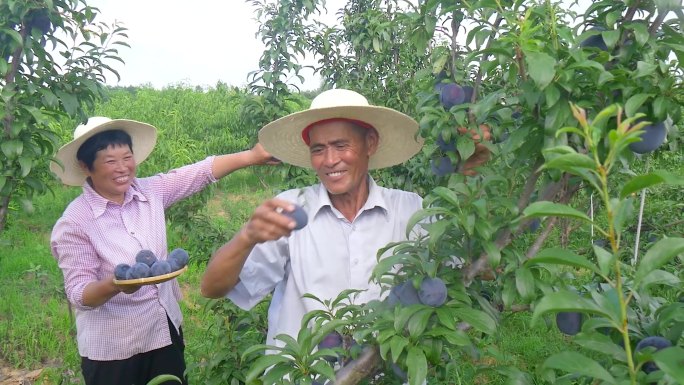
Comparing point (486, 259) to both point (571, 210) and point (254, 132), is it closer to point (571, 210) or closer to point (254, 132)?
point (571, 210)

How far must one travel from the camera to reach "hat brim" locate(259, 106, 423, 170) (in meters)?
1.75

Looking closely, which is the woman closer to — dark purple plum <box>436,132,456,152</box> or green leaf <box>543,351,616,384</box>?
dark purple plum <box>436,132,456,152</box>

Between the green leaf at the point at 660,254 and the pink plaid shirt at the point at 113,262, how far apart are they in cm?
195

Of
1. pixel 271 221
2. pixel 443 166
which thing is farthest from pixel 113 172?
pixel 443 166

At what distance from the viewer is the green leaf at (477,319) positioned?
1.13 meters

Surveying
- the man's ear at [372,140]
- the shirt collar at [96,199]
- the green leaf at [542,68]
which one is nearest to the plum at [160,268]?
the shirt collar at [96,199]

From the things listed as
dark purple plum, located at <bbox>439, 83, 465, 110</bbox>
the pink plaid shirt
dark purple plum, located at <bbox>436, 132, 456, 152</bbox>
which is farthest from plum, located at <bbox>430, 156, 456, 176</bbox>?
the pink plaid shirt

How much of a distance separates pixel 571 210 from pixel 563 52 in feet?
1.47

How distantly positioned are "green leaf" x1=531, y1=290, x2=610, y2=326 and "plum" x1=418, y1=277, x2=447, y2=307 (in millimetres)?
345

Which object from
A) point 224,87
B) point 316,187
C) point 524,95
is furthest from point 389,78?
point 224,87

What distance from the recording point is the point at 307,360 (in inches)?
46.9

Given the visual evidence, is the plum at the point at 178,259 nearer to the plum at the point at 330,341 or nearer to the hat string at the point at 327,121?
the hat string at the point at 327,121

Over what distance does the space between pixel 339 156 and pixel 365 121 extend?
0.58ft

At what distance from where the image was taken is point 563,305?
80 cm
